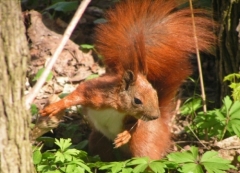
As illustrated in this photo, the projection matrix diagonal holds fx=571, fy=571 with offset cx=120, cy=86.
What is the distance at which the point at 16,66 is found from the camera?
2.40 metres

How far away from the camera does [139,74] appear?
3855mm

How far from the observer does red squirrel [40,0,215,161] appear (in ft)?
12.5

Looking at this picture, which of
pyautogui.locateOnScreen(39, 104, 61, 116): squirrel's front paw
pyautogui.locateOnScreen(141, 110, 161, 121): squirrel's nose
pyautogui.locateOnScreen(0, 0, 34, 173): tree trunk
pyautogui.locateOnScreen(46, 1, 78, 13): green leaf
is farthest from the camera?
pyautogui.locateOnScreen(46, 1, 78, 13): green leaf

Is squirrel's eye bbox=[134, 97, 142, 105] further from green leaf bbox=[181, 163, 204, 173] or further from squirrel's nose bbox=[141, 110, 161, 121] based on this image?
green leaf bbox=[181, 163, 204, 173]

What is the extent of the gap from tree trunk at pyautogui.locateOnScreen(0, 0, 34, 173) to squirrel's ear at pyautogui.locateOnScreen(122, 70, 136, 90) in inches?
53.9

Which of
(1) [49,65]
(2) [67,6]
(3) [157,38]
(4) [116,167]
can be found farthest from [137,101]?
(2) [67,6]

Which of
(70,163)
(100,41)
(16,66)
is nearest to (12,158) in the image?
(16,66)

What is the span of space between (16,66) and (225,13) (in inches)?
87.3

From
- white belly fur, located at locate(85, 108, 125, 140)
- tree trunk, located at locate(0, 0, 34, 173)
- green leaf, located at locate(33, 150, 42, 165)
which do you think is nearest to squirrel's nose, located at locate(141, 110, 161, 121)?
white belly fur, located at locate(85, 108, 125, 140)

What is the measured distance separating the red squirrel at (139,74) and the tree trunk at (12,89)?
1295mm

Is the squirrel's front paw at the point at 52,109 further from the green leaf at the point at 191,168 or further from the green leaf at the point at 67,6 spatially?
the green leaf at the point at 67,6

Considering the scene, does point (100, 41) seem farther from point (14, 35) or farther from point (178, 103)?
point (14, 35)

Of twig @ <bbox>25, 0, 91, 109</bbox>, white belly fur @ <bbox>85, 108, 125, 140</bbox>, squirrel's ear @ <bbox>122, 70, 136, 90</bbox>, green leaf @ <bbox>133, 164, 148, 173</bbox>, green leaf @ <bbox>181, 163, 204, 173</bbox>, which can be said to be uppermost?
twig @ <bbox>25, 0, 91, 109</bbox>

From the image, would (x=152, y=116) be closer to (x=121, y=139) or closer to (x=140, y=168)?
(x=121, y=139)
